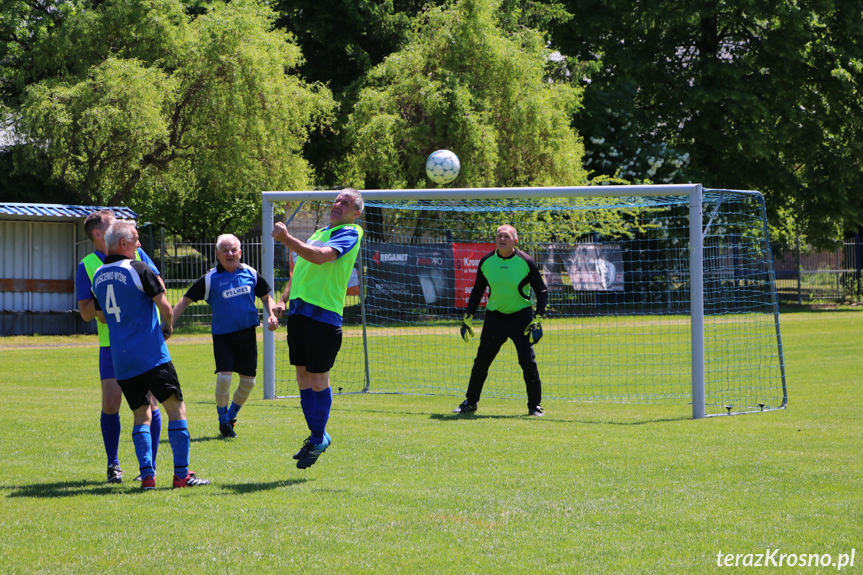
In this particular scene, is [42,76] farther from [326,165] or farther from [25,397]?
[25,397]

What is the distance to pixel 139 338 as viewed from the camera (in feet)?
19.7

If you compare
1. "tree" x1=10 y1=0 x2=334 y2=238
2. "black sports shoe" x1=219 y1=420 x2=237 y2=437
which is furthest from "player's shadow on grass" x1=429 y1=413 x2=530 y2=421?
"tree" x1=10 y1=0 x2=334 y2=238

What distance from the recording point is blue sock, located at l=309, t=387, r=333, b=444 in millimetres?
6758

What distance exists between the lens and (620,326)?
22516mm

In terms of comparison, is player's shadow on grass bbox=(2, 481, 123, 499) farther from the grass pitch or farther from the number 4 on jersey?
the number 4 on jersey

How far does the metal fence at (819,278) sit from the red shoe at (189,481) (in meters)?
31.9

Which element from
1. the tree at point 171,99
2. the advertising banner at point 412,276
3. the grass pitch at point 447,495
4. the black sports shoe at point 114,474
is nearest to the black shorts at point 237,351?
the grass pitch at point 447,495

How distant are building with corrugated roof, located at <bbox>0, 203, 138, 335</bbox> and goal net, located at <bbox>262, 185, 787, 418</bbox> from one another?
5744 millimetres

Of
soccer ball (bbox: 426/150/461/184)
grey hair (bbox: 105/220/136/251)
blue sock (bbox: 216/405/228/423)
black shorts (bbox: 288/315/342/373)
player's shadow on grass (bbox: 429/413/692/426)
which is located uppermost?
soccer ball (bbox: 426/150/461/184)

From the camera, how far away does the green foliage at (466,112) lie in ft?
85.4

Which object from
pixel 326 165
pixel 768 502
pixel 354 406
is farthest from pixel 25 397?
pixel 326 165

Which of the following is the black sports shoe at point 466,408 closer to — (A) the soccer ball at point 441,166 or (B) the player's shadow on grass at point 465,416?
(B) the player's shadow on grass at point 465,416

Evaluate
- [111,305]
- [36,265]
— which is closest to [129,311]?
[111,305]

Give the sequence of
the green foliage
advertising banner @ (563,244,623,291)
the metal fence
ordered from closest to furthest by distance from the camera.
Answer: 1. advertising banner @ (563,244,623,291)
2. the green foliage
3. the metal fence
